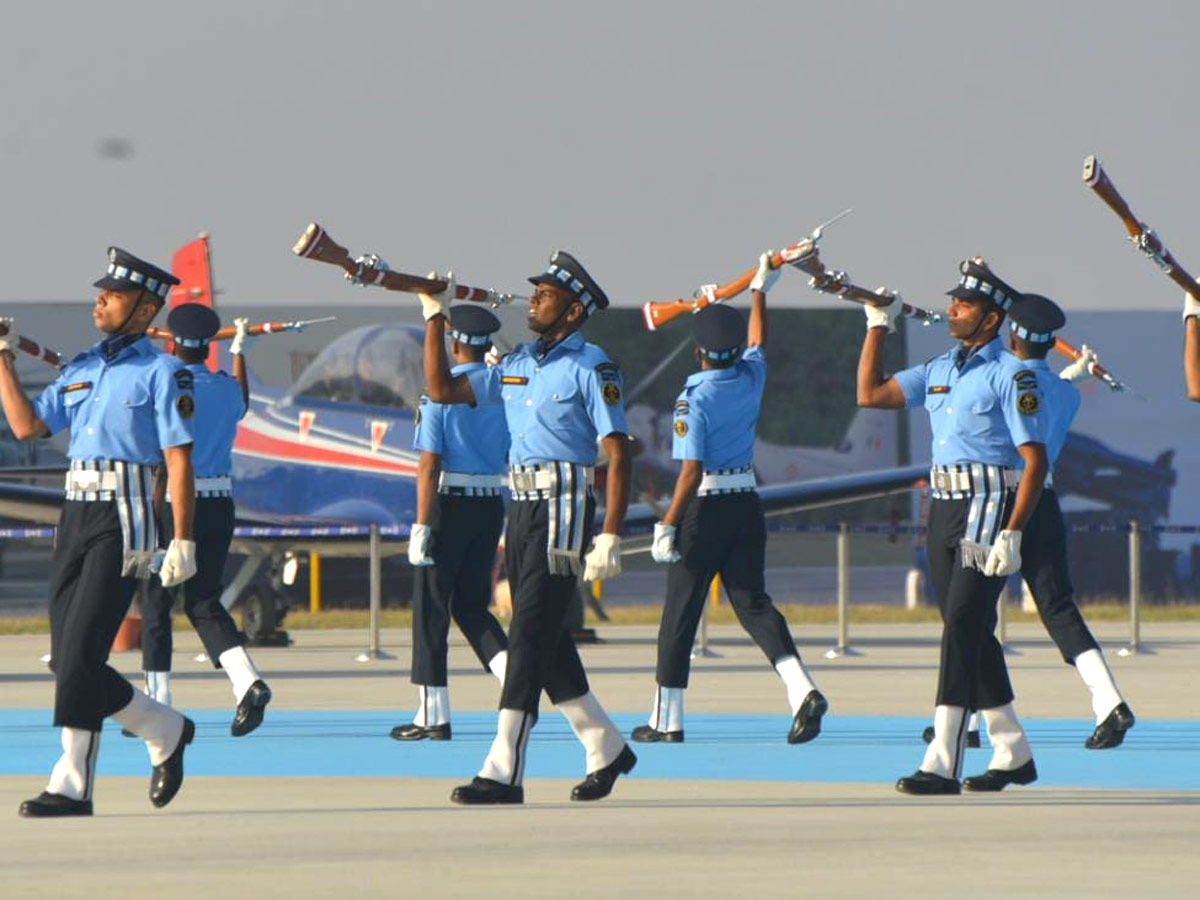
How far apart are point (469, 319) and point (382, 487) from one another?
Result: 51.7 ft

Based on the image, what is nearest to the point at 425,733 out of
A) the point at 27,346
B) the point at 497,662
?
the point at 497,662

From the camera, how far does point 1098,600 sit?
130 feet

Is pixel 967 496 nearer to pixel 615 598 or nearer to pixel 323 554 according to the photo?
→ pixel 323 554

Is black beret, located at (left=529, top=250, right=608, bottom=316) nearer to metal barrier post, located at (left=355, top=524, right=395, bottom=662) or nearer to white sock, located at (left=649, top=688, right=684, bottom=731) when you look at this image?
white sock, located at (left=649, top=688, right=684, bottom=731)

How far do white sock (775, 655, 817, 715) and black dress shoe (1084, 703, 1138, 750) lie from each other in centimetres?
138

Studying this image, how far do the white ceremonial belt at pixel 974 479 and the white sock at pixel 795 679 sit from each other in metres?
2.23

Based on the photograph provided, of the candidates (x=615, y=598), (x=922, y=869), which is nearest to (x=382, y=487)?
(x=615, y=598)

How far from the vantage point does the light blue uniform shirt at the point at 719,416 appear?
42.2ft

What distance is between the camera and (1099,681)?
479 inches

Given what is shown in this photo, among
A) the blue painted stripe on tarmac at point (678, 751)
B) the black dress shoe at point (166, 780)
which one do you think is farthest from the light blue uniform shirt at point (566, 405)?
the blue painted stripe on tarmac at point (678, 751)

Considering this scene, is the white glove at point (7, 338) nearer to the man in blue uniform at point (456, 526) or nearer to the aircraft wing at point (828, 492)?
the man in blue uniform at point (456, 526)

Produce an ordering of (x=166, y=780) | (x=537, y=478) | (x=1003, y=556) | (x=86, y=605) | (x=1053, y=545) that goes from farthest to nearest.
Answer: (x=1053, y=545) → (x=1003, y=556) → (x=537, y=478) → (x=166, y=780) → (x=86, y=605)

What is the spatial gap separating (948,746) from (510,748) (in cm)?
177

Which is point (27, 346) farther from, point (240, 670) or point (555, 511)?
point (555, 511)
